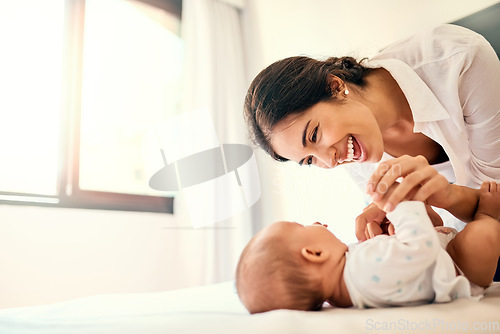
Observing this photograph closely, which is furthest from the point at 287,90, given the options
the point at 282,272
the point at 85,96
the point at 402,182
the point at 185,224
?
the point at 85,96

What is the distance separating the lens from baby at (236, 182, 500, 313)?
2.50 feet

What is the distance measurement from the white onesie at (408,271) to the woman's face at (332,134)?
0.43 metres

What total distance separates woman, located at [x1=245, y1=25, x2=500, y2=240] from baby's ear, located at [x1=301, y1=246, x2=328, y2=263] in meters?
0.31

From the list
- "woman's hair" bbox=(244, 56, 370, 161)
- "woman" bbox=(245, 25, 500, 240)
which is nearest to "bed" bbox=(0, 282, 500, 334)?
"woman" bbox=(245, 25, 500, 240)

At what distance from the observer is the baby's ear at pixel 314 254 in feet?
2.70

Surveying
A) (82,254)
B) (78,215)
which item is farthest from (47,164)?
(82,254)

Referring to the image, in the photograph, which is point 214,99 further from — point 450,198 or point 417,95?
point 450,198

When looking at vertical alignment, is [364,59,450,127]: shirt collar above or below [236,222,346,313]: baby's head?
above

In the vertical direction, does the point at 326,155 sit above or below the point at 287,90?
below

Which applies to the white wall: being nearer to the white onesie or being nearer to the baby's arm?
the baby's arm

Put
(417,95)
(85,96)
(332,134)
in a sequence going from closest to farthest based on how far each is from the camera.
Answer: (332,134)
(417,95)
(85,96)

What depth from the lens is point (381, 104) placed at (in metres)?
1.34

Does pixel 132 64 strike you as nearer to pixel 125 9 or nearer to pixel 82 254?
pixel 125 9

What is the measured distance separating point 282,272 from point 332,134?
528mm
